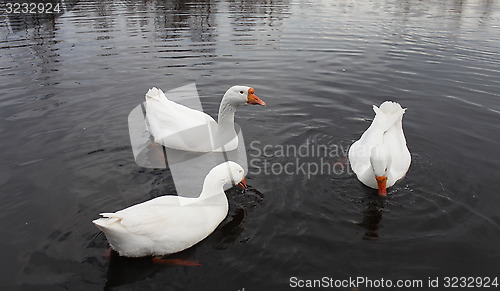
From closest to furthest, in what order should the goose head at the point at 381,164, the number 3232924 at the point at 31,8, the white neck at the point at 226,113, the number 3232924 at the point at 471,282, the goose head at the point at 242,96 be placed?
1. the number 3232924 at the point at 471,282
2. the goose head at the point at 381,164
3. the goose head at the point at 242,96
4. the white neck at the point at 226,113
5. the number 3232924 at the point at 31,8

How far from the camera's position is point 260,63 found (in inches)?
516

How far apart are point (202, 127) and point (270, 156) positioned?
4.63 ft

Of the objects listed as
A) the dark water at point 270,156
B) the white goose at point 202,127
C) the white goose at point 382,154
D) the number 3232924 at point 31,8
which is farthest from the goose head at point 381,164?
the number 3232924 at point 31,8

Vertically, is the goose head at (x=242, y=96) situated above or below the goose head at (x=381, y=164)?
above

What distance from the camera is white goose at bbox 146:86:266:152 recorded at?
7074 mm

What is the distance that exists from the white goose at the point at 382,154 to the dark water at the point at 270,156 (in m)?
0.25

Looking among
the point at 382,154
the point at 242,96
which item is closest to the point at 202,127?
the point at 242,96

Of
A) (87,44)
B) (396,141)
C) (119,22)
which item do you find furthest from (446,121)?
(119,22)

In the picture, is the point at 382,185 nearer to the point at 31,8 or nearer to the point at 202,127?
the point at 202,127

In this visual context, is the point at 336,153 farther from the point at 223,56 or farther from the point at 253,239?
the point at 223,56

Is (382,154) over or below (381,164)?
over

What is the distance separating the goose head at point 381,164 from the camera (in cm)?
554

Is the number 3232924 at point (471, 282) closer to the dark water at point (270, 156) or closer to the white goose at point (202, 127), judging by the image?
the dark water at point (270, 156)

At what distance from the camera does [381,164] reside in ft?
18.1
